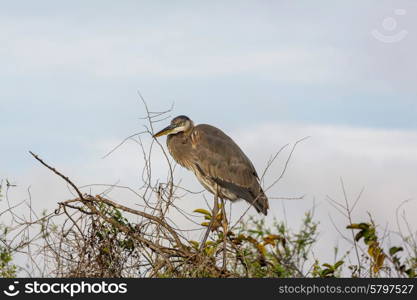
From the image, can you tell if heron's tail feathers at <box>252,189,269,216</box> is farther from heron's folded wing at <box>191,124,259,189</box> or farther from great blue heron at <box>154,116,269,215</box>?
heron's folded wing at <box>191,124,259,189</box>

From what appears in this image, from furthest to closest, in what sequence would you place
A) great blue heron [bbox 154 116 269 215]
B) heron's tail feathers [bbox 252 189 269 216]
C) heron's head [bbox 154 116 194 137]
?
heron's head [bbox 154 116 194 137], great blue heron [bbox 154 116 269 215], heron's tail feathers [bbox 252 189 269 216]

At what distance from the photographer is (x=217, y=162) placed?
31.3 ft

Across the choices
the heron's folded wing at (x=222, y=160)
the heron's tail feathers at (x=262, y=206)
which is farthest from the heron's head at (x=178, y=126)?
the heron's tail feathers at (x=262, y=206)

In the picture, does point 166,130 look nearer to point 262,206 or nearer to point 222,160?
point 222,160

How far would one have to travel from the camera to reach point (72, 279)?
19.7ft

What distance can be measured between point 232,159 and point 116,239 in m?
3.56

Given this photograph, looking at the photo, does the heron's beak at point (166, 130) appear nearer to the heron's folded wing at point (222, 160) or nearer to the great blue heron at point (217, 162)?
the great blue heron at point (217, 162)

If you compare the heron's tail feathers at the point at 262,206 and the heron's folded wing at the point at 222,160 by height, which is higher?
the heron's folded wing at the point at 222,160

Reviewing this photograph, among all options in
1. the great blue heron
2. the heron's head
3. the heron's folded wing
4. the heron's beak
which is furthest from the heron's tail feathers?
the heron's beak

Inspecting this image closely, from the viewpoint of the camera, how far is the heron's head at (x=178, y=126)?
9898 millimetres

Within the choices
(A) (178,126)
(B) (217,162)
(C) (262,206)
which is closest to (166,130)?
(A) (178,126)

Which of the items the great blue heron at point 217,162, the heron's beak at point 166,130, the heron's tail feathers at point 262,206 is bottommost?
the heron's tail feathers at point 262,206

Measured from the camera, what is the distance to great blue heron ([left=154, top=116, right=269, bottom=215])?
31.1 ft

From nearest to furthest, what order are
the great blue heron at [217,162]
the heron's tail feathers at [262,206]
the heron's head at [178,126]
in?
1. the heron's tail feathers at [262,206]
2. the great blue heron at [217,162]
3. the heron's head at [178,126]
